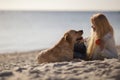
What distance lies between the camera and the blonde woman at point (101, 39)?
22.2 ft

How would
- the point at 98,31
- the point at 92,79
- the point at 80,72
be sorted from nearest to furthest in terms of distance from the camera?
1. the point at 92,79
2. the point at 80,72
3. the point at 98,31

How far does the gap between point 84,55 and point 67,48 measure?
38 centimetres

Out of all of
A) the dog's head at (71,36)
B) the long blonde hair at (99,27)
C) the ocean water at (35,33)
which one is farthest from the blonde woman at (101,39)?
the ocean water at (35,33)

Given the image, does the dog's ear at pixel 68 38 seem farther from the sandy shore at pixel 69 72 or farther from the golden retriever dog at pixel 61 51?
the sandy shore at pixel 69 72

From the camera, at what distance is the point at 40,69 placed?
545 cm

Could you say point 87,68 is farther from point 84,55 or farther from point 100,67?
point 84,55

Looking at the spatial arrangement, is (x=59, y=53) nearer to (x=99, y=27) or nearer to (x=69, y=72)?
(x=99, y=27)

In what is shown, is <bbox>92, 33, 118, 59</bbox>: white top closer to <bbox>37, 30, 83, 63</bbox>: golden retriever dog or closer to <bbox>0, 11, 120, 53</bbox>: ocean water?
<bbox>37, 30, 83, 63</bbox>: golden retriever dog

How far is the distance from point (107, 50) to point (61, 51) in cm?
81

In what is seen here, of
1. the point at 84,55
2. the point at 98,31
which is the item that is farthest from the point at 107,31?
the point at 84,55

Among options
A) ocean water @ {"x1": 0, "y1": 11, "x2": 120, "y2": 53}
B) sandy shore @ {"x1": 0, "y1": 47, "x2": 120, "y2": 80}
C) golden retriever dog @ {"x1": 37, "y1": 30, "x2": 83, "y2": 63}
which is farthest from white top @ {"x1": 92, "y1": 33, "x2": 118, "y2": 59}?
ocean water @ {"x1": 0, "y1": 11, "x2": 120, "y2": 53}

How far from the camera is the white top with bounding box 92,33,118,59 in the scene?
684 centimetres

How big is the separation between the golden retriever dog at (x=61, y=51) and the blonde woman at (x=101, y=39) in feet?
1.17

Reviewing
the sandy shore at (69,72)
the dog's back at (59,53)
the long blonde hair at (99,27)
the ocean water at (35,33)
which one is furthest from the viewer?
the ocean water at (35,33)
